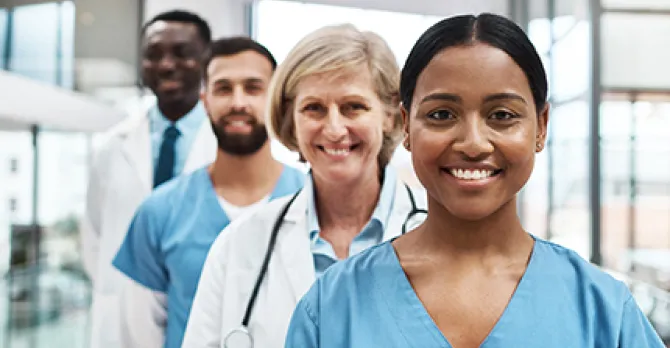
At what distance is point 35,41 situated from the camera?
2.18 metres

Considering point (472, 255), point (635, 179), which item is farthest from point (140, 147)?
point (635, 179)

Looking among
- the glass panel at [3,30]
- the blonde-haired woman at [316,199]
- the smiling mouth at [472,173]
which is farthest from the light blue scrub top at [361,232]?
the glass panel at [3,30]

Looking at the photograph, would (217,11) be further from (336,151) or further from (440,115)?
(440,115)

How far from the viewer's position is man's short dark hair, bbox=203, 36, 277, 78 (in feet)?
5.06

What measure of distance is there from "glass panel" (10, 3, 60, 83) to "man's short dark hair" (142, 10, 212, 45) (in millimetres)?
438

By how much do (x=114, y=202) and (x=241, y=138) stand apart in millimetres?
532

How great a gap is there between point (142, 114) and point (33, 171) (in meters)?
0.84

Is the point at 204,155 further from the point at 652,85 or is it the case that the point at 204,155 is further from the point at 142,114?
the point at 652,85

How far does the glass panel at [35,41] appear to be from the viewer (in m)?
2.10

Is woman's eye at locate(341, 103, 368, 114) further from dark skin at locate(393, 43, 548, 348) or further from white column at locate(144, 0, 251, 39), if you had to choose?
white column at locate(144, 0, 251, 39)

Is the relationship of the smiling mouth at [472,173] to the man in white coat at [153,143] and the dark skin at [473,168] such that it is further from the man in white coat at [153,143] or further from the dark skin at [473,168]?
the man in white coat at [153,143]

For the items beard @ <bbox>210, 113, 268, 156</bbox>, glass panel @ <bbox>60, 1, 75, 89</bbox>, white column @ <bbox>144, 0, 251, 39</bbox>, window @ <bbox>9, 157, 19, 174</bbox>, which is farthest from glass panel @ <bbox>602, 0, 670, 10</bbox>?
window @ <bbox>9, 157, 19, 174</bbox>

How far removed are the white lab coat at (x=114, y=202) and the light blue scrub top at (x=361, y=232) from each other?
0.58m

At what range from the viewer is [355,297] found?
895 millimetres
